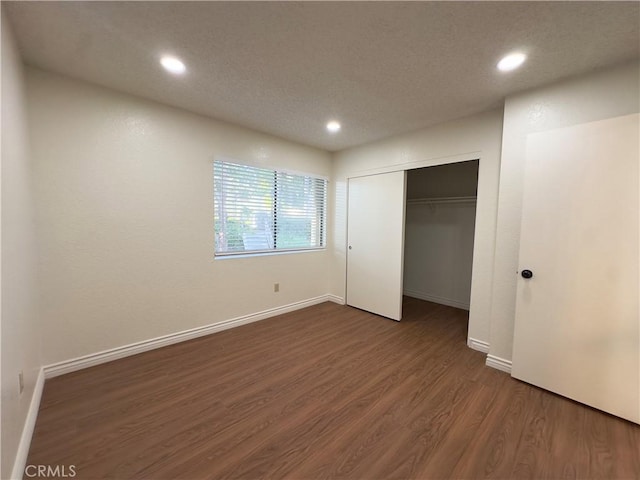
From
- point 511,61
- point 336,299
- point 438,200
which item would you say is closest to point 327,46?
point 511,61

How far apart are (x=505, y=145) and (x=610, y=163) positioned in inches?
28.3

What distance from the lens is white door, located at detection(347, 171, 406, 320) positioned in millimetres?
3379

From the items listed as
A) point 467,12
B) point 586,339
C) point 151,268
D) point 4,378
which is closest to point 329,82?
point 467,12

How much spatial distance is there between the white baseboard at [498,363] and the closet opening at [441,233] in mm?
1729

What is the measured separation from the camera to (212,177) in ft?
9.52

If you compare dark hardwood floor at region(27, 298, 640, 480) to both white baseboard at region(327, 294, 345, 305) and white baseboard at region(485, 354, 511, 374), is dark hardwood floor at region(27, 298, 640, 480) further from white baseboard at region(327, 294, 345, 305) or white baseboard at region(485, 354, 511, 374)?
white baseboard at region(327, 294, 345, 305)

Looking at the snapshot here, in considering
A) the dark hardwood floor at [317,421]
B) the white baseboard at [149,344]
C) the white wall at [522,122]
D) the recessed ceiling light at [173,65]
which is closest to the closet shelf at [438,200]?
the white wall at [522,122]

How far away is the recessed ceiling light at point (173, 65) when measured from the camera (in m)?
A: 1.83

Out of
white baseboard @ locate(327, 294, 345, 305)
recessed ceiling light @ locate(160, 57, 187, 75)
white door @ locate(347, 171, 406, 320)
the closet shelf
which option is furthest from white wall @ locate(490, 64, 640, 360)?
recessed ceiling light @ locate(160, 57, 187, 75)

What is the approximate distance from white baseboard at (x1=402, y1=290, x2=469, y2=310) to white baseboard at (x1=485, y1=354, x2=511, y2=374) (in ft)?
5.67

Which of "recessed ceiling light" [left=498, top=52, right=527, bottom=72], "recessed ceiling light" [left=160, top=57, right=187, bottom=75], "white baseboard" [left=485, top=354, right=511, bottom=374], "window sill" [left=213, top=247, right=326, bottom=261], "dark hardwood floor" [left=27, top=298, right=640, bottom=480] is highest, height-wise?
Answer: "recessed ceiling light" [left=498, top=52, right=527, bottom=72]

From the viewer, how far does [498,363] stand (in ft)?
7.77

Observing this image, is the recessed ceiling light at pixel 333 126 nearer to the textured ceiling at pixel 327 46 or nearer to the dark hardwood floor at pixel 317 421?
the textured ceiling at pixel 327 46

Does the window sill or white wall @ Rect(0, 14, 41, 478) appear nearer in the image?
white wall @ Rect(0, 14, 41, 478)
